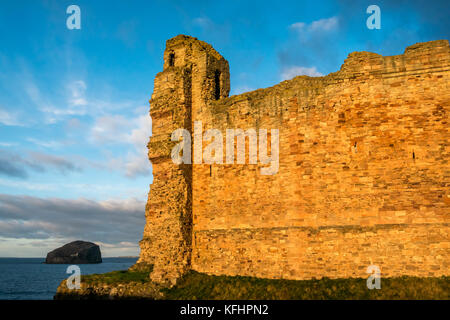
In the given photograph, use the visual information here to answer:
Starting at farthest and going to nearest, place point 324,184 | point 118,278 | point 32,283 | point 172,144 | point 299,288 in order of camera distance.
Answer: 1. point 32,283
2. point 172,144
3. point 118,278
4. point 324,184
5. point 299,288

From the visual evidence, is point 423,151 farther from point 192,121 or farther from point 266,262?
point 192,121

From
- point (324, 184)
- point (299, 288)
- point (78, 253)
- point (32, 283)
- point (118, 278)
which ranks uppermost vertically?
point (324, 184)

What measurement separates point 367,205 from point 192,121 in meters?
8.69

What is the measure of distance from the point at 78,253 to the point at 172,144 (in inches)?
3548

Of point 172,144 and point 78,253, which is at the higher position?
point 172,144

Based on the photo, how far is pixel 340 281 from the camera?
11.8 metres

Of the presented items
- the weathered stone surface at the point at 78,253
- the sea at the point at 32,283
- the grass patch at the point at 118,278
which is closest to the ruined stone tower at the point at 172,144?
the grass patch at the point at 118,278

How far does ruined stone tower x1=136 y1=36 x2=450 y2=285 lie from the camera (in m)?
11.8

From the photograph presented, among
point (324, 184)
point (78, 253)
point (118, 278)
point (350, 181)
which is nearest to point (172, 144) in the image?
point (118, 278)

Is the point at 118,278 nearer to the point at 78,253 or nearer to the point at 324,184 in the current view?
the point at 324,184

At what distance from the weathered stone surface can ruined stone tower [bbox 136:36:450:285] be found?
87.0m

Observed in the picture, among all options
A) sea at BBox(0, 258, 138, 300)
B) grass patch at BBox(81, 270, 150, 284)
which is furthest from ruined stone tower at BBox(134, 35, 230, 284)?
sea at BBox(0, 258, 138, 300)

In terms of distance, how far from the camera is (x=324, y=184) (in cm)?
1314
